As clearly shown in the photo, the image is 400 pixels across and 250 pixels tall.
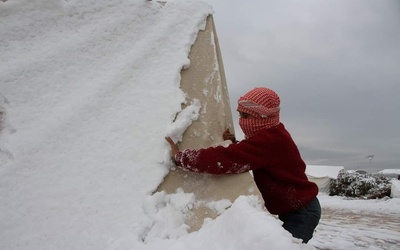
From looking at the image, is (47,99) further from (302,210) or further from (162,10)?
(302,210)

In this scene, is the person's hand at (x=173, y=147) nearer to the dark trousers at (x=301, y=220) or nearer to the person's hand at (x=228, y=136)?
the person's hand at (x=228, y=136)

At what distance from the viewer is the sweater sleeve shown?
1.68 meters

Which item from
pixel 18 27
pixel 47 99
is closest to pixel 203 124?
pixel 47 99

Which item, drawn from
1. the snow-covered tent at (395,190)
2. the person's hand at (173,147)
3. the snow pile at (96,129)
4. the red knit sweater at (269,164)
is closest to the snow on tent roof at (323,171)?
the snow-covered tent at (395,190)

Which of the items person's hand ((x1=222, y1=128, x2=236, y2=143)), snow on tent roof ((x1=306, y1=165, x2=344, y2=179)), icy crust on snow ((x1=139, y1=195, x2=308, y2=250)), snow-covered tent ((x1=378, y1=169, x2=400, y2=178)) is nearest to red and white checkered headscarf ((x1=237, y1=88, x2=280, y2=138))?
person's hand ((x1=222, y1=128, x2=236, y2=143))

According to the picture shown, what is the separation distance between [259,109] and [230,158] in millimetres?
348

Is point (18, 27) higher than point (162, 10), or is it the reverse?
point (162, 10)

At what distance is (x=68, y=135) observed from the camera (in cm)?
177

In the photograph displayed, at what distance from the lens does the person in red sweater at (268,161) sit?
5.55 feet

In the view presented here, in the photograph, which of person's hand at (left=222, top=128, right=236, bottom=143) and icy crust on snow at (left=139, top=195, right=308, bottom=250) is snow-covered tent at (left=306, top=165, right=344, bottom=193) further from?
icy crust on snow at (left=139, top=195, right=308, bottom=250)

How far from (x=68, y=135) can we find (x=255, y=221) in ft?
3.75

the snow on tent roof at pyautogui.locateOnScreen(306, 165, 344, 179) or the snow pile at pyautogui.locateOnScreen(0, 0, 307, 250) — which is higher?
the snow pile at pyautogui.locateOnScreen(0, 0, 307, 250)

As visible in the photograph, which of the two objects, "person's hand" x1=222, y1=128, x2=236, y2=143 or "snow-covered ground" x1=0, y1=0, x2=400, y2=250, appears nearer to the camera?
"snow-covered ground" x1=0, y1=0, x2=400, y2=250

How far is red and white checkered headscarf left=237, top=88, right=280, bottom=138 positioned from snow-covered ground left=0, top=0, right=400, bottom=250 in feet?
1.35
